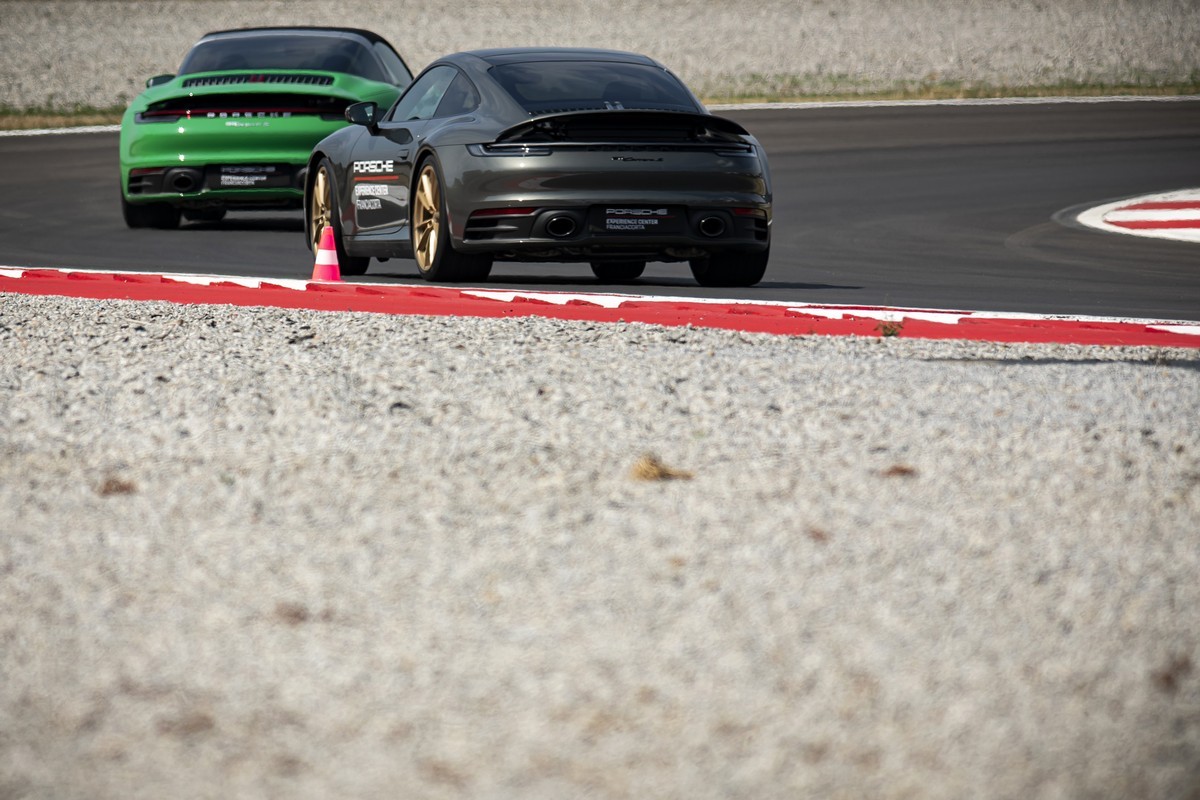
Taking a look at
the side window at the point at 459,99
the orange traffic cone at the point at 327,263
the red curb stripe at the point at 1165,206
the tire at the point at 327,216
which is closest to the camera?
the orange traffic cone at the point at 327,263

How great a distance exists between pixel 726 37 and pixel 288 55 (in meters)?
26.1

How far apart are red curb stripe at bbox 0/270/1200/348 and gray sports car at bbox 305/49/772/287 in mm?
753

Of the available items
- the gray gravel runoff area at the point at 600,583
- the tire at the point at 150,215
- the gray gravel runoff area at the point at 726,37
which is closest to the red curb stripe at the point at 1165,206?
the tire at the point at 150,215

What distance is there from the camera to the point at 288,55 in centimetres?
1331

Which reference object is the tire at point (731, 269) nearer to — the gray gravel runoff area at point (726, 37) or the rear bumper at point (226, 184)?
the rear bumper at point (226, 184)

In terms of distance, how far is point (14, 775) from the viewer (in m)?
2.78

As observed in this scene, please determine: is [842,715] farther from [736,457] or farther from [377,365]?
[377,365]

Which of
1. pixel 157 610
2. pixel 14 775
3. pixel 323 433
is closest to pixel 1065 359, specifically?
pixel 323 433

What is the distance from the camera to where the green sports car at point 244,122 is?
1258 cm

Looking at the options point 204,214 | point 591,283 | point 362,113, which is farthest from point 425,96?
point 204,214

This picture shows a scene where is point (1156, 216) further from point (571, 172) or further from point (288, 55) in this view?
point (571, 172)

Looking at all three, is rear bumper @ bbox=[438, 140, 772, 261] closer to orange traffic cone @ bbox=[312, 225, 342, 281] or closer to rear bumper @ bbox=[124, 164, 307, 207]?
orange traffic cone @ bbox=[312, 225, 342, 281]

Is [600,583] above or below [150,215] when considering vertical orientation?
above

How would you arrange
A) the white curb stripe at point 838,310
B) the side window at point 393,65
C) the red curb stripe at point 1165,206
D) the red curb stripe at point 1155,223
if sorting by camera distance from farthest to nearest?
the red curb stripe at point 1165,206, the red curb stripe at point 1155,223, the side window at point 393,65, the white curb stripe at point 838,310
